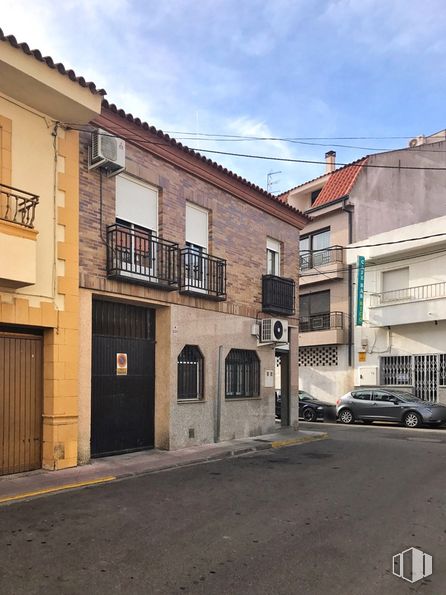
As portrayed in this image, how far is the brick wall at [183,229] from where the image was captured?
1010cm

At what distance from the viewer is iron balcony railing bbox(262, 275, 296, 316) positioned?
593 inches

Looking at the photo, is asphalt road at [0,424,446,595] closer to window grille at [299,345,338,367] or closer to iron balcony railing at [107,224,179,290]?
iron balcony railing at [107,224,179,290]

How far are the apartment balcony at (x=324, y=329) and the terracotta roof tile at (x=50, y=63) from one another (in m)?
18.1

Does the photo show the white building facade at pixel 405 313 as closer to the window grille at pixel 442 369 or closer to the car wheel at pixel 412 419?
the window grille at pixel 442 369

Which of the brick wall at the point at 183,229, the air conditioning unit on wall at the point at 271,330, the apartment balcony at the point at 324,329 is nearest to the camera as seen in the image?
the brick wall at the point at 183,229

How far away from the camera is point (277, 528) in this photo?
5957 millimetres

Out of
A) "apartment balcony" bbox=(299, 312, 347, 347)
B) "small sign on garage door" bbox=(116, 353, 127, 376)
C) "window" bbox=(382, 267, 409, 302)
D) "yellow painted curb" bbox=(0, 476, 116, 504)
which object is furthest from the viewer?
"apartment balcony" bbox=(299, 312, 347, 347)

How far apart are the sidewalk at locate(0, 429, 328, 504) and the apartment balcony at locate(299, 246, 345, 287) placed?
1308 centimetres

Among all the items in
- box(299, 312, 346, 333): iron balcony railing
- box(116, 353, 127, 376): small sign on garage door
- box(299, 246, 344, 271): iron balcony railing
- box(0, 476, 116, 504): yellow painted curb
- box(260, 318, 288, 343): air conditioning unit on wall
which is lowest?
box(0, 476, 116, 504): yellow painted curb

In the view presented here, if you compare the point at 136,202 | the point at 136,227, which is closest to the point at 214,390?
the point at 136,227

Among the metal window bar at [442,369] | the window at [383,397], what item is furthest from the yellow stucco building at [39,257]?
the metal window bar at [442,369]

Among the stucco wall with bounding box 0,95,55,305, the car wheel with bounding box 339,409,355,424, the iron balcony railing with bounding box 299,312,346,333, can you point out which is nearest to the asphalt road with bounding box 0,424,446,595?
the stucco wall with bounding box 0,95,55,305

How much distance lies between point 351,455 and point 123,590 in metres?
8.16

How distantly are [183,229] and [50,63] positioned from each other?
4.82 metres
